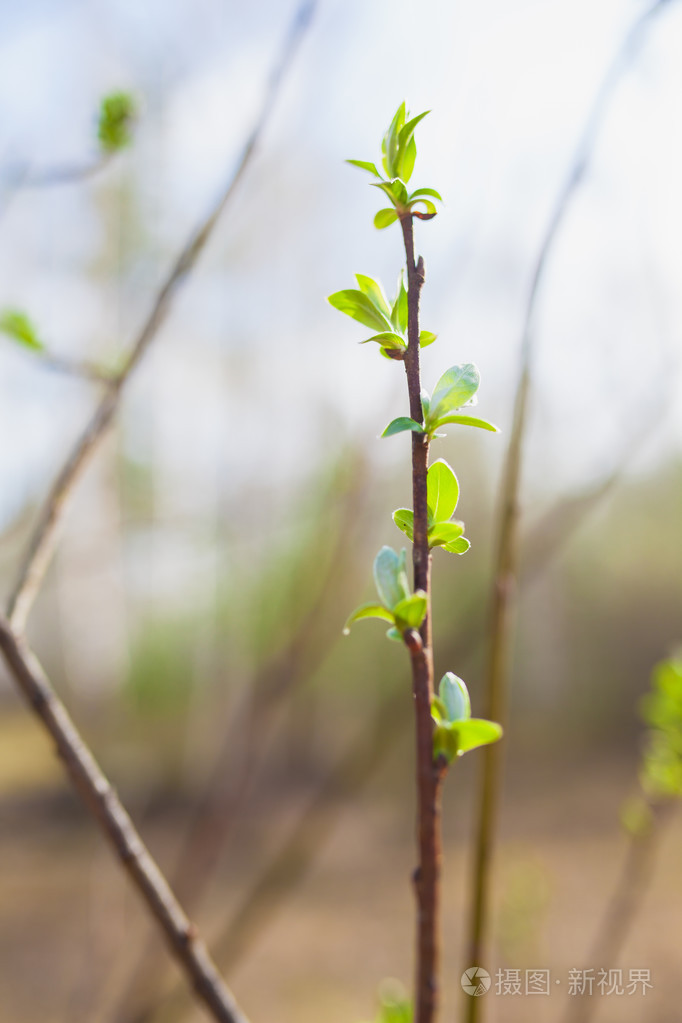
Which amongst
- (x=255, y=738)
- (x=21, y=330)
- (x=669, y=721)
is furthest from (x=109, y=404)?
(x=255, y=738)

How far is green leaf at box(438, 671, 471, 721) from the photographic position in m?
0.23

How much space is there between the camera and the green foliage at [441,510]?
0.78ft

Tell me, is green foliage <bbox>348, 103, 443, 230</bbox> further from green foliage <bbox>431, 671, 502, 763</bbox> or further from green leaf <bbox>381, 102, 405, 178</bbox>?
green foliage <bbox>431, 671, 502, 763</bbox>

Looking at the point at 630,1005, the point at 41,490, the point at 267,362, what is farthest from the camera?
the point at 267,362

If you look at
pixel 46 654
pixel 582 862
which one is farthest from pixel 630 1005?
pixel 46 654

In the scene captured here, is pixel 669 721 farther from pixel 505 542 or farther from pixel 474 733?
pixel 474 733

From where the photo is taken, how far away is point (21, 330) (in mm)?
489

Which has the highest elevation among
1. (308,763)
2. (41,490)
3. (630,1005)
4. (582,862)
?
(41,490)

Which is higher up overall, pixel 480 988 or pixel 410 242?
pixel 410 242

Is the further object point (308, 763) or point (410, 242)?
point (308, 763)

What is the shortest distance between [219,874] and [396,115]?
3695mm

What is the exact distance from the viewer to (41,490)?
1.13 metres

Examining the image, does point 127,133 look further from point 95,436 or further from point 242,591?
point 242,591

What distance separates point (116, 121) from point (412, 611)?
451 mm
